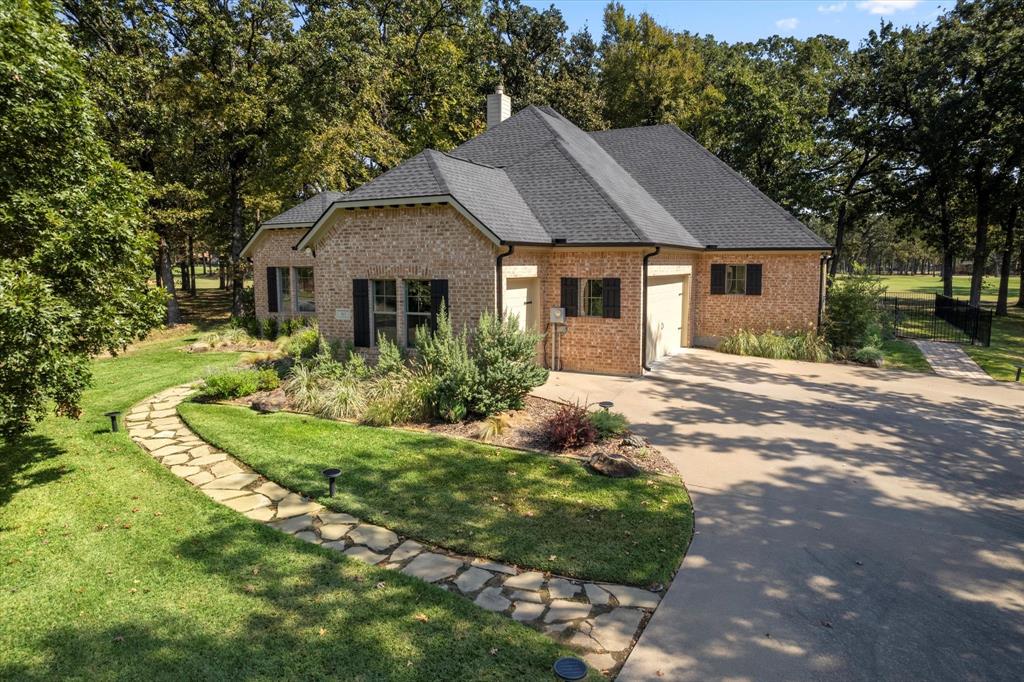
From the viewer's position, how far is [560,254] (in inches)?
584

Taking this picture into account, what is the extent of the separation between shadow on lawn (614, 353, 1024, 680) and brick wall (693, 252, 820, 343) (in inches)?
272

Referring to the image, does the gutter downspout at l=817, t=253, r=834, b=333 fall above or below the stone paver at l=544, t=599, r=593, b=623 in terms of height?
above

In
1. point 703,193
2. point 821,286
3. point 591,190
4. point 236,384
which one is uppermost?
point 703,193

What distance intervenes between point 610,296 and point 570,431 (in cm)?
606

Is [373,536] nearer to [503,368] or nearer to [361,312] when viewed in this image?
[503,368]

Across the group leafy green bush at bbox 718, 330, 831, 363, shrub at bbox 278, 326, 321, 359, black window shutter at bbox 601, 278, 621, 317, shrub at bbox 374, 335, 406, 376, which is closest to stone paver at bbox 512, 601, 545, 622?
shrub at bbox 374, 335, 406, 376

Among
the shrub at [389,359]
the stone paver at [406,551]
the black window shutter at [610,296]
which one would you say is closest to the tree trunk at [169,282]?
the shrub at [389,359]

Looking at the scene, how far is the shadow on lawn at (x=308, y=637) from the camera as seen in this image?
429 cm

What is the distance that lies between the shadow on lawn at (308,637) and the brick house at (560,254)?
8.25m

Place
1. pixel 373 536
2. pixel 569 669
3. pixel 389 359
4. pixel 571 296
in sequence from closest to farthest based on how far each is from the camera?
pixel 569 669
pixel 373 536
pixel 389 359
pixel 571 296

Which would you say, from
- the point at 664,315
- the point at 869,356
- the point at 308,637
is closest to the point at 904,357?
the point at 869,356

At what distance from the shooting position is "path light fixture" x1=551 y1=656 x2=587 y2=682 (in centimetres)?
416

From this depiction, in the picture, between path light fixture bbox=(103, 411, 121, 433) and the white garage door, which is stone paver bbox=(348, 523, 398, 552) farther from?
the white garage door

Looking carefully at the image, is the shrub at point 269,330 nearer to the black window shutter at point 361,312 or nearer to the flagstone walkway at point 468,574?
the black window shutter at point 361,312
